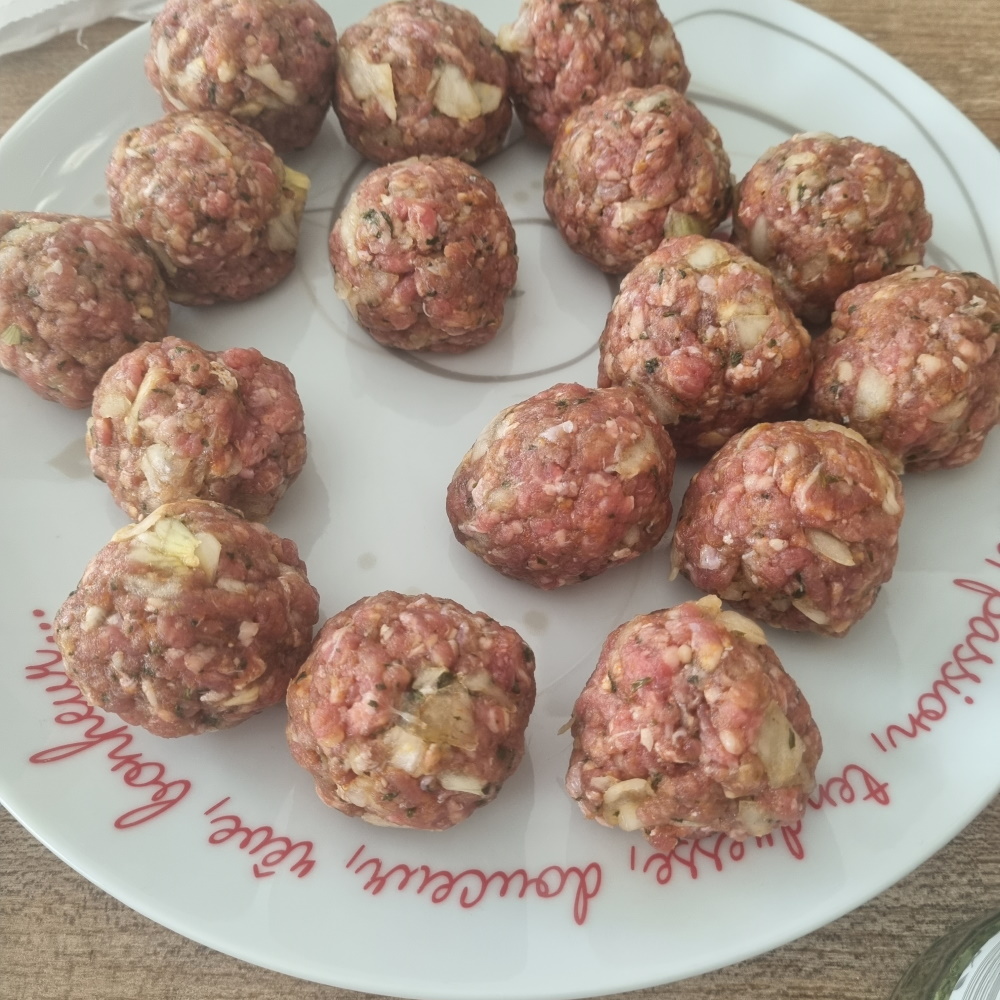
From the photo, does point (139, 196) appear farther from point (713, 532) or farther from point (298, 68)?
point (713, 532)

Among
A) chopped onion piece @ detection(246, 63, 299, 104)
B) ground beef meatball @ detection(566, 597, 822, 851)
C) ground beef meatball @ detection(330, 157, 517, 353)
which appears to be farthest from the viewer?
chopped onion piece @ detection(246, 63, 299, 104)

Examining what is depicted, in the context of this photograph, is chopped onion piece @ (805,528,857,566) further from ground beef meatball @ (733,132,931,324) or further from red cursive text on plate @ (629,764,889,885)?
ground beef meatball @ (733,132,931,324)

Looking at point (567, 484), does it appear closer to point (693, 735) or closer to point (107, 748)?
point (693, 735)

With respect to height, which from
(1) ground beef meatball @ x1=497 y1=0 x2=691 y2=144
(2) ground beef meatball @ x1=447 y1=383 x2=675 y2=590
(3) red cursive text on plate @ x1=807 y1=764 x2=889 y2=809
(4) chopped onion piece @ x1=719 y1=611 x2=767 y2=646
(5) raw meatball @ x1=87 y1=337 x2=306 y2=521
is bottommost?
(3) red cursive text on plate @ x1=807 y1=764 x2=889 y2=809

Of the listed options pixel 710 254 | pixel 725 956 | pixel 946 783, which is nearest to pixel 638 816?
pixel 725 956

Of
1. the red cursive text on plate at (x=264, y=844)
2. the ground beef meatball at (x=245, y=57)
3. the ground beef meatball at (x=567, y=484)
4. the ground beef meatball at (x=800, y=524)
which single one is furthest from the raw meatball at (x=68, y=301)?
the ground beef meatball at (x=800, y=524)

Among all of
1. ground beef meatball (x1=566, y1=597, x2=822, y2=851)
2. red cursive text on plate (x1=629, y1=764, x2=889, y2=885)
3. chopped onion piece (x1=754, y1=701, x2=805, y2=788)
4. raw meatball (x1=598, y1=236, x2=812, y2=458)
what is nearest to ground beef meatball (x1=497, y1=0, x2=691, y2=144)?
raw meatball (x1=598, y1=236, x2=812, y2=458)

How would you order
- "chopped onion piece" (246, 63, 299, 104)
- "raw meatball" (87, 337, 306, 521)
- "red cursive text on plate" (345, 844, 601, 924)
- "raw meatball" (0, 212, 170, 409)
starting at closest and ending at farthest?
"red cursive text on plate" (345, 844, 601, 924) < "raw meatball" (87, 337, 306, 521) < "raw meatball" (0, 212, 170, 409) < "chopped onion piece" (246, 63, 299, 104)
